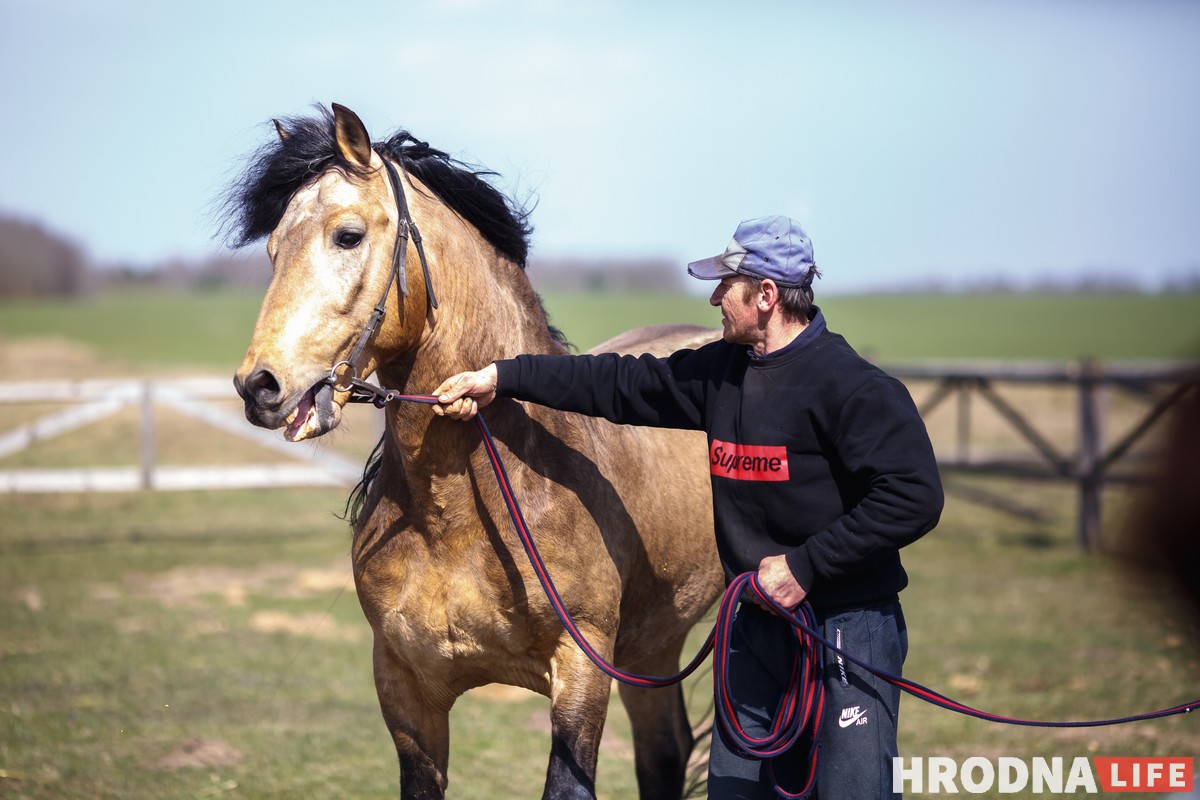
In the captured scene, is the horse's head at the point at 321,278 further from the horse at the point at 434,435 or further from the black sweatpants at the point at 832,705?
the black sweatpants at the point at 832,705

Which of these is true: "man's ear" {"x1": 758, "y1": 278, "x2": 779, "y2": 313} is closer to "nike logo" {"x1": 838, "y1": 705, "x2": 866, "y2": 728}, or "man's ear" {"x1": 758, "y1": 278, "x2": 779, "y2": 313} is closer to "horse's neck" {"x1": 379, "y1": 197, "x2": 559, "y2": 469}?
"horse's neck" {"x1": 379, "y1": 197, "x2": 559, "y2": 469}

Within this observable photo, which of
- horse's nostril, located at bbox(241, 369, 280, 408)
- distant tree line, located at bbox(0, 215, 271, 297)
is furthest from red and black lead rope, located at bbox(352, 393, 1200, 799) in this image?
distant tree line, located at bbox(0, 215, 271, 297)

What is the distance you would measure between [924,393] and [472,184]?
18587 mm

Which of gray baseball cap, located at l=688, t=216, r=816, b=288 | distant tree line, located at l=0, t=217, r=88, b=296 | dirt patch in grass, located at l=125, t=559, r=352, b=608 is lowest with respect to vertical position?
dirt patch in grass, located at l=125, t=559, r=352, b=608

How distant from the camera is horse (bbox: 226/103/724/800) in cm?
312

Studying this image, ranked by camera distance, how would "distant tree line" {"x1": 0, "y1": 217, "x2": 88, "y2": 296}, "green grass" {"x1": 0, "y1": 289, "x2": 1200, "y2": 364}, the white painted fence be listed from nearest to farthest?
the white painted fence
"green grass" {"x1": 0, "y1": 289, "x2": 1200, "y2": 364}
"distant tree line" {"x1": 0, "y1": 217, "x2": 88, "y2": 296}

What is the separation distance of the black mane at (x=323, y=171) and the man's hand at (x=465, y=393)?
59cm

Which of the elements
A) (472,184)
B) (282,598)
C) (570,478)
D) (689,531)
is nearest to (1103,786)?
(689,531)

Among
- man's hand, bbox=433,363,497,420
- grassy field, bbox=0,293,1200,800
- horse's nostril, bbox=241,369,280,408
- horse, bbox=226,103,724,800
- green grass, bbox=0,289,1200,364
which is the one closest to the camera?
horse's nostril, bbox=241,369,280,408

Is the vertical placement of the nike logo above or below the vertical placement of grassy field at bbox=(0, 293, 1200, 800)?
above

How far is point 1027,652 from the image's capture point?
761 centimetres

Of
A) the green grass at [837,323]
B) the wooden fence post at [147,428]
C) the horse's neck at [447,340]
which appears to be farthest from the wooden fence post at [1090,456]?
the green grass at [837,323]

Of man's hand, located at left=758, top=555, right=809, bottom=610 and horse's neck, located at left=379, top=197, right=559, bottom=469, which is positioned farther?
horse's neck, located at left=379, top=197, right=559, bottom=469

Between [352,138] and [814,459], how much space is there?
A: 1590 mm
